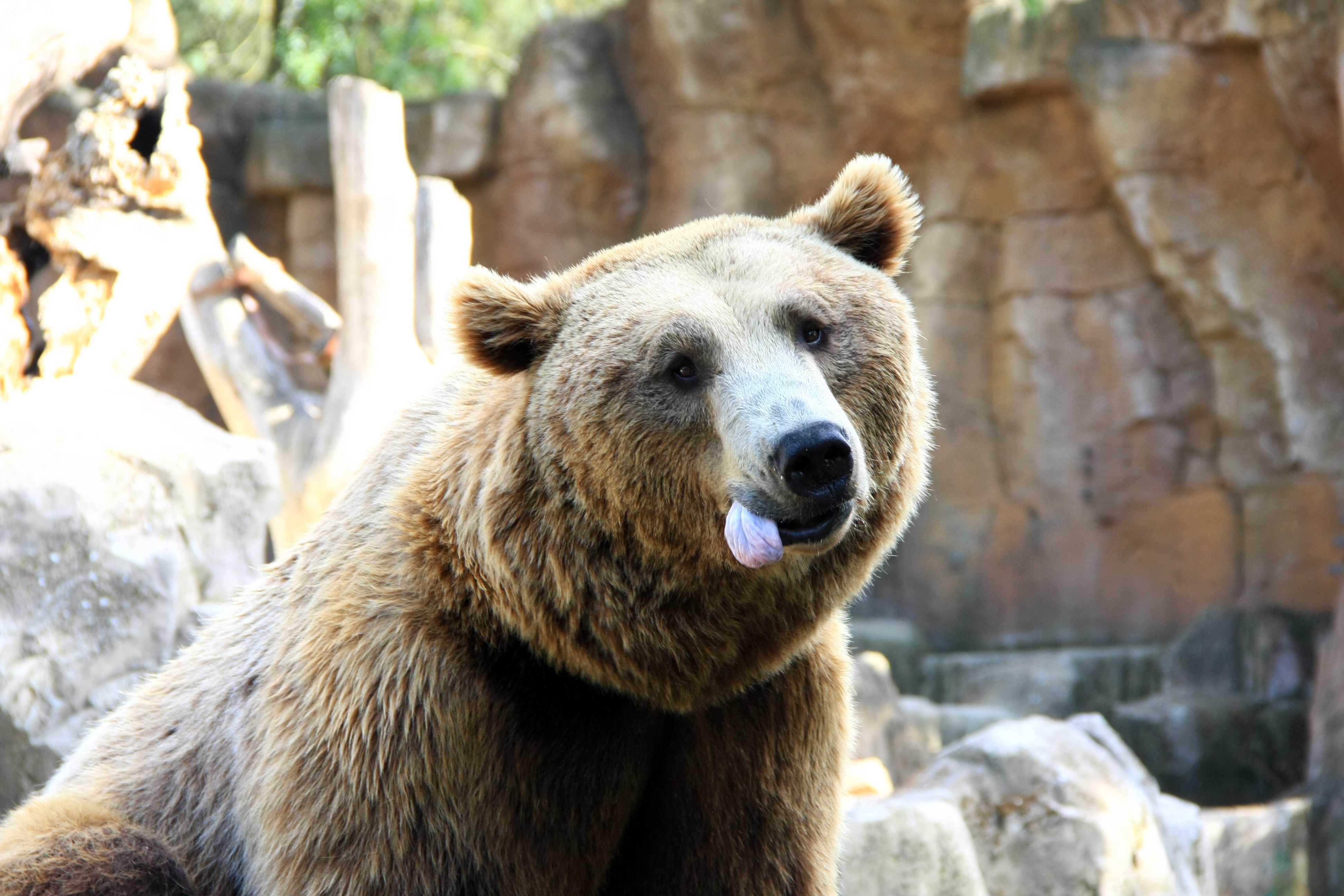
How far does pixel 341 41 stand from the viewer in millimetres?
13641

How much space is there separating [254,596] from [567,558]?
3.37ft

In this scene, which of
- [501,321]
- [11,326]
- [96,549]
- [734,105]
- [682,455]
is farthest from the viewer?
[734,105]

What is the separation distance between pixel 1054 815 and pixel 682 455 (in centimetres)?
235

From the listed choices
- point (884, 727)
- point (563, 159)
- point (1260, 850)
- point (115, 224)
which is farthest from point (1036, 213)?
point (115, 224)

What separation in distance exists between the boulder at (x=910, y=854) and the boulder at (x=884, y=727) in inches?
127

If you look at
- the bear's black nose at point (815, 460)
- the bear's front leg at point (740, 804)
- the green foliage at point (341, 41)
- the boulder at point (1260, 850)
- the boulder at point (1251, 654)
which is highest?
the green foliage at point (341, 41)

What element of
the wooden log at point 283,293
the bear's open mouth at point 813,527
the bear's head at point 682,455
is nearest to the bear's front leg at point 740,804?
the bear's head at point 682,455

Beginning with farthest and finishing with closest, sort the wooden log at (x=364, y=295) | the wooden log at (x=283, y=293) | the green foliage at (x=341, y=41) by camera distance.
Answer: the green foliage at (x=341, y=41) → the wooden log at (x=283, y=293) → the wooden log at (x=364, y=295)

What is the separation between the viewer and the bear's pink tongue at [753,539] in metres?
2.15

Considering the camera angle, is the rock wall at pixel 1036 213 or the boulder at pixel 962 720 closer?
the boulder at pixel 962 720

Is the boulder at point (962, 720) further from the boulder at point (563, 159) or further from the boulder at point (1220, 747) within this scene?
the boulder at point (563, 159)

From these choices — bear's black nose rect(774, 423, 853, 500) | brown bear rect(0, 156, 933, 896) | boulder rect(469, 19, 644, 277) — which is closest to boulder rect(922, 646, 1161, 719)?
boulder rect(469, 19, 644, 277)

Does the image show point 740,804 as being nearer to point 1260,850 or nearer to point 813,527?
point 813,527

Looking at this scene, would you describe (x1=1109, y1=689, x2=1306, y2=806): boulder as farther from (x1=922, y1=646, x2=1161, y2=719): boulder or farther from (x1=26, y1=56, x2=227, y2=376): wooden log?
(x1=26, y1=56, x2=227, y2=376): wooden log
